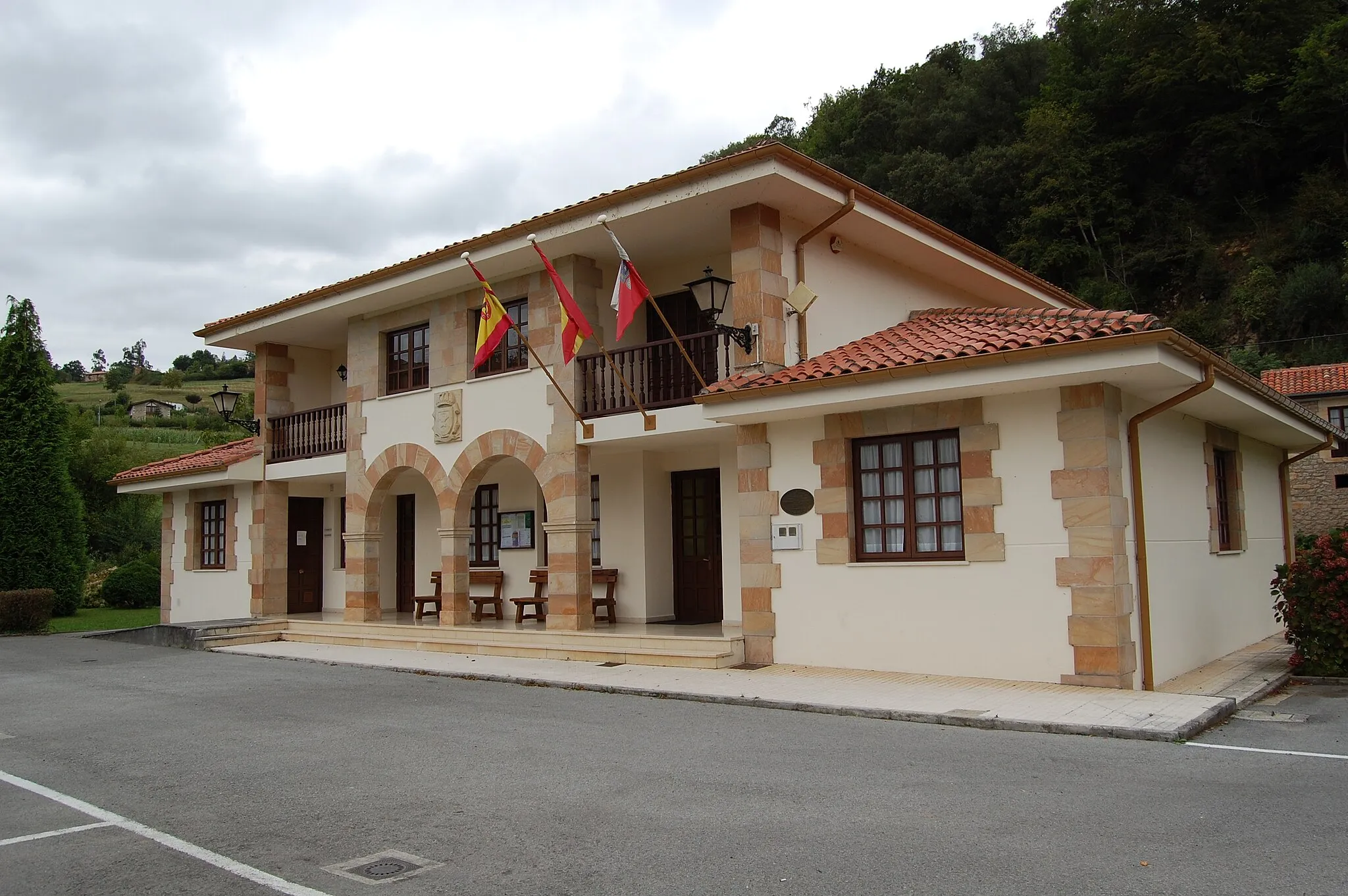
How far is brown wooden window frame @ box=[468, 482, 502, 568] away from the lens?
55.4 ft

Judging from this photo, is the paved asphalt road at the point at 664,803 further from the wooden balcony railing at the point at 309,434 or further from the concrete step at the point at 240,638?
the wooden balcony railing at the point at 309,434

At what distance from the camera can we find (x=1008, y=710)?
322 inches

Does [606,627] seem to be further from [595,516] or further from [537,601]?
[595,516]

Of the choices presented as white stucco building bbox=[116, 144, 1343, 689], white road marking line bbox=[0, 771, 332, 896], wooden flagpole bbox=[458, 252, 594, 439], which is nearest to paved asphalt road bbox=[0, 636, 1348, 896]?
white road marking line bbox=[0, 771, 332, 896]

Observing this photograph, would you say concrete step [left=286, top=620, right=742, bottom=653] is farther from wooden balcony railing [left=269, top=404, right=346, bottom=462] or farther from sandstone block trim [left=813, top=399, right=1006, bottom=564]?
wooden balcony railing [left=269, top=404, right=346, bottom=462]

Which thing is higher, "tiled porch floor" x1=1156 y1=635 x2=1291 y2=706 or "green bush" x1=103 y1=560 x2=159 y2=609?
"green bush" x1=103 y1=560 x2=159 y2=609

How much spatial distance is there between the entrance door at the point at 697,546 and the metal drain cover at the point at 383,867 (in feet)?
31.7

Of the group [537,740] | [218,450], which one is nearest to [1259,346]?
[218,450]

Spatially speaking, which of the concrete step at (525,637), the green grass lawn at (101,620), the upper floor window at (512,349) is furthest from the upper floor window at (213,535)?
the upper floor window at (512,349)

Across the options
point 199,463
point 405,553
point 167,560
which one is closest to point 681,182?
point 405,553

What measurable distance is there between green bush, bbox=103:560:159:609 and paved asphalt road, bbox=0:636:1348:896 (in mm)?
19833

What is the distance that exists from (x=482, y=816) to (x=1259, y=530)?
499 inches

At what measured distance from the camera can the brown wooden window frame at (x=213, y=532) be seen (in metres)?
20.1

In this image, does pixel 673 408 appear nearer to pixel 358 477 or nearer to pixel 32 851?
pixel 358 477
